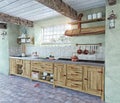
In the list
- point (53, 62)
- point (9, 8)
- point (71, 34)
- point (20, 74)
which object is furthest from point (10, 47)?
point (71, 34)

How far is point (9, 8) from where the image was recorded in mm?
3928

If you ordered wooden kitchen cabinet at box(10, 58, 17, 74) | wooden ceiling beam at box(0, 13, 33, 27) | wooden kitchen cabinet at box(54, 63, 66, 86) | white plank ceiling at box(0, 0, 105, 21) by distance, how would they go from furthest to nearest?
1. wooden kitchen cabinet at box(10, 58, 17, 74)
2. wooden ceiling beam at box(0, 13, 33, 27)
3. wooden kitchen cabinet at box(54, 63, 66, 86)
4. white plank ceiling at box(0, 0, 105, 21)

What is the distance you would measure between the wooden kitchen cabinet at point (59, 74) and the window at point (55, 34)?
1036 mm

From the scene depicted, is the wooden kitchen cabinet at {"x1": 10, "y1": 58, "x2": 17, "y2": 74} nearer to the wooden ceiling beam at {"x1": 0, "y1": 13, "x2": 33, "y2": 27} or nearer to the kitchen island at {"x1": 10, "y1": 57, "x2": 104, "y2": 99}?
the kitchen island at {"x1": 10, "y1": 57, "x2": 104, "y2": 99}

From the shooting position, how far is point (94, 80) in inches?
127

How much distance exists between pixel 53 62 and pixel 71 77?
733mm

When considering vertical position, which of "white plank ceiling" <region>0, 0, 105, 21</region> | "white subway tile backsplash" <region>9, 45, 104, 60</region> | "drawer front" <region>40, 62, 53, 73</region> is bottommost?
"drawer front" <region>40, 62, 53, 73</region>

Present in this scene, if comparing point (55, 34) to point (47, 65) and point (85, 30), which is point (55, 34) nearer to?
point (47, 65)

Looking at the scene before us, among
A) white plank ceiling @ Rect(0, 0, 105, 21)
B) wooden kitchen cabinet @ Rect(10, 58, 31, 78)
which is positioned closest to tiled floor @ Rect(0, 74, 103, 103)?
wooden kitchen cabinet @ Rect(10, 58, 31, 78)

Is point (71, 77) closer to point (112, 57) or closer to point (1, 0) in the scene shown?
point (112, 57)

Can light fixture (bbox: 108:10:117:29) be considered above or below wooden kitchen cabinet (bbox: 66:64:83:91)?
above

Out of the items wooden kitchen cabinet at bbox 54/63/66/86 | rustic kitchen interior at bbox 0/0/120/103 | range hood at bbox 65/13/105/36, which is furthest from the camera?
wooden kitchen cabinet at bbox 54/63/66/86

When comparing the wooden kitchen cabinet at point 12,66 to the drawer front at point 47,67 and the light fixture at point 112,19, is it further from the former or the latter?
the light fixture at point 112,19

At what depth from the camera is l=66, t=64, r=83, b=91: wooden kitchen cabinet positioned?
11.4ft
